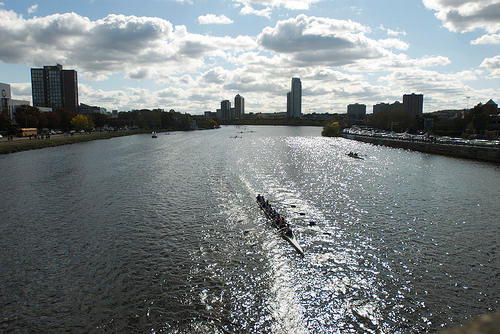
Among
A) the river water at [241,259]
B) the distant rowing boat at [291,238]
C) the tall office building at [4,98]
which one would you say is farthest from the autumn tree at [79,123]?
the distant rowing boat at [291,238]

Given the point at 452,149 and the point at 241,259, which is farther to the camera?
the point at 452,149

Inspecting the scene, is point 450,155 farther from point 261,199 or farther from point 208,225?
point 208,225

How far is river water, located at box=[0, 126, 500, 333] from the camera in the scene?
19.5 metres

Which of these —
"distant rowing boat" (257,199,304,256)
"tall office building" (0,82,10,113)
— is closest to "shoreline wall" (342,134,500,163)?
"distant rowing boat" (257,199,304,256)

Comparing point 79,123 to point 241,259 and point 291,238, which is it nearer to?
point 291,238

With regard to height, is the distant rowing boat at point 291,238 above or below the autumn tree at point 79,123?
below

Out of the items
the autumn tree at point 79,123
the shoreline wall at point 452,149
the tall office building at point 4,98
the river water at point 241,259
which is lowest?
the river water at point 241,259

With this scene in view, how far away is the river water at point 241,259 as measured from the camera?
19469 millimetres

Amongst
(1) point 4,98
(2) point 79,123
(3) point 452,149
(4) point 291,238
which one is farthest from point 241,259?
(1) point 4,98

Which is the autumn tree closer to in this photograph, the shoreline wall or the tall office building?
the tall office building

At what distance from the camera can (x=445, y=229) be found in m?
34.2

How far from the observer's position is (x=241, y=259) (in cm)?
2662

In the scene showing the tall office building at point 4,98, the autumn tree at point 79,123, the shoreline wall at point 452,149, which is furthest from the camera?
the tall office building at point 4,98

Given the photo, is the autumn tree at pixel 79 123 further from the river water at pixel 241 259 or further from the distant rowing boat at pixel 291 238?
the distant rowing boat at pixel 291 238
